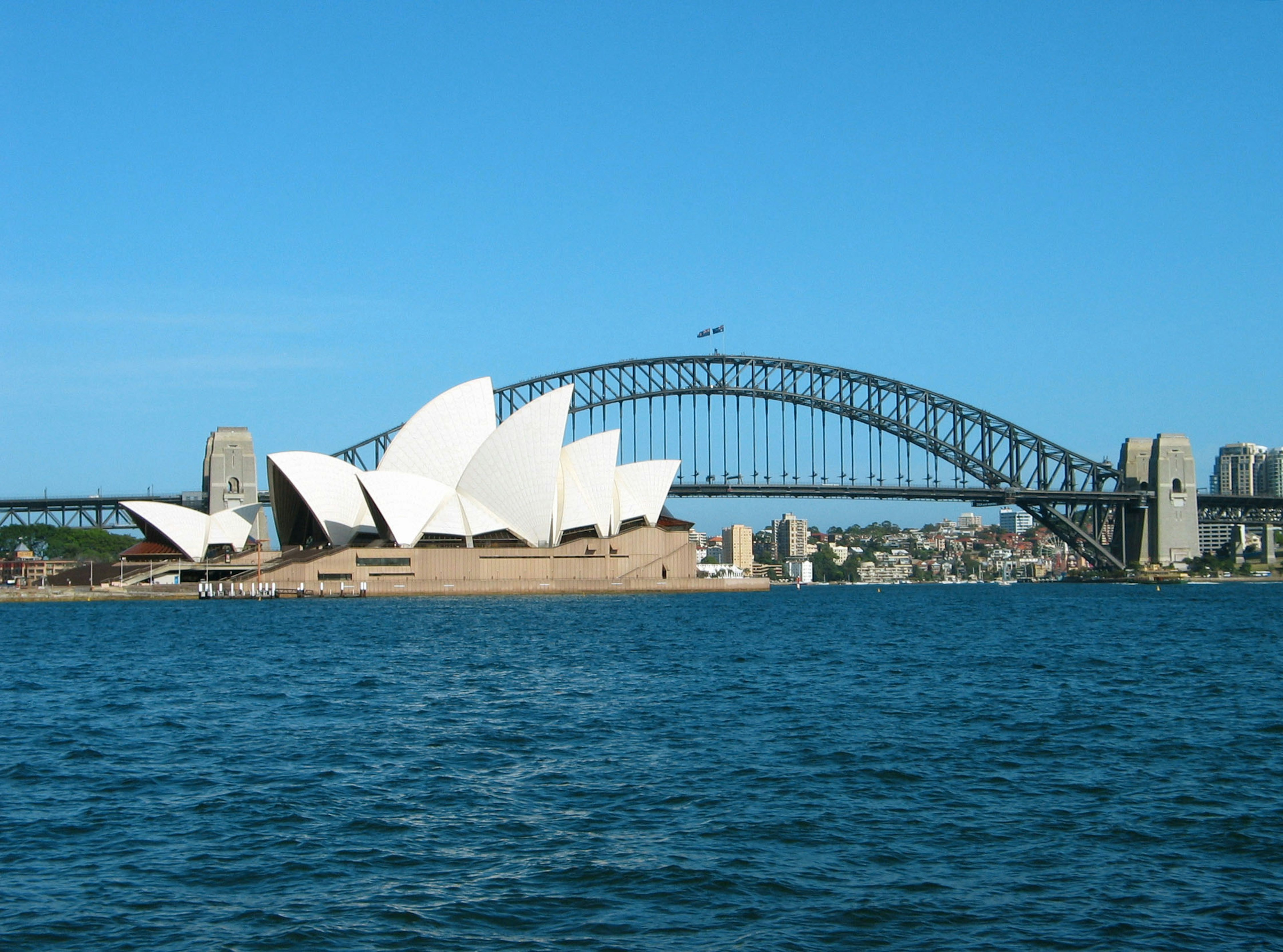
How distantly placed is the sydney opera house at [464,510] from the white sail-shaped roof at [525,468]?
0.18ft

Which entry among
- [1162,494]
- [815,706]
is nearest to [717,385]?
[1162,494]

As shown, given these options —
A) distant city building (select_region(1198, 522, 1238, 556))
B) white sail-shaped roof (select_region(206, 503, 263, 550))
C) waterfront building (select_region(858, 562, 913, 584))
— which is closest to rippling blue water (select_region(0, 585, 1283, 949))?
white sail-shaped roof (select_region(206, 503, 263, 550))

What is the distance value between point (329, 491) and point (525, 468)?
32.0ft

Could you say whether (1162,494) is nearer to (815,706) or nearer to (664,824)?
(815,706)

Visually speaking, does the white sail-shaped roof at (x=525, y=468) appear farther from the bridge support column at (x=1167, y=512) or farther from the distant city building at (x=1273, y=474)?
the distant city building at (x=1273, y=474)

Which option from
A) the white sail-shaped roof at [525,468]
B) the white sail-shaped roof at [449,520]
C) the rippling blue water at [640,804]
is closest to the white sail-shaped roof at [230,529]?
the white sail-shaped roof at [449,520]

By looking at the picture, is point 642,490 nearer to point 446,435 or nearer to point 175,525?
point 446,435

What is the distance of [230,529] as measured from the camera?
69938mm

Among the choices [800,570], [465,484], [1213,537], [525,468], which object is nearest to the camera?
[525,468]

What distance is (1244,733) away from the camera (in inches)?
635

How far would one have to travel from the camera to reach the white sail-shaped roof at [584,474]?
62625 millimetres

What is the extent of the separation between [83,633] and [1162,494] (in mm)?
72996

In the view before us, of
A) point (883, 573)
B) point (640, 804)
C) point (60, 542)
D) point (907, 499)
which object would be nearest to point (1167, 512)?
point (907, 499)

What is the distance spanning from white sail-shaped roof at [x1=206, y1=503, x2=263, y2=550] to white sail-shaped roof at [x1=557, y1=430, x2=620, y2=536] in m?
19.0
